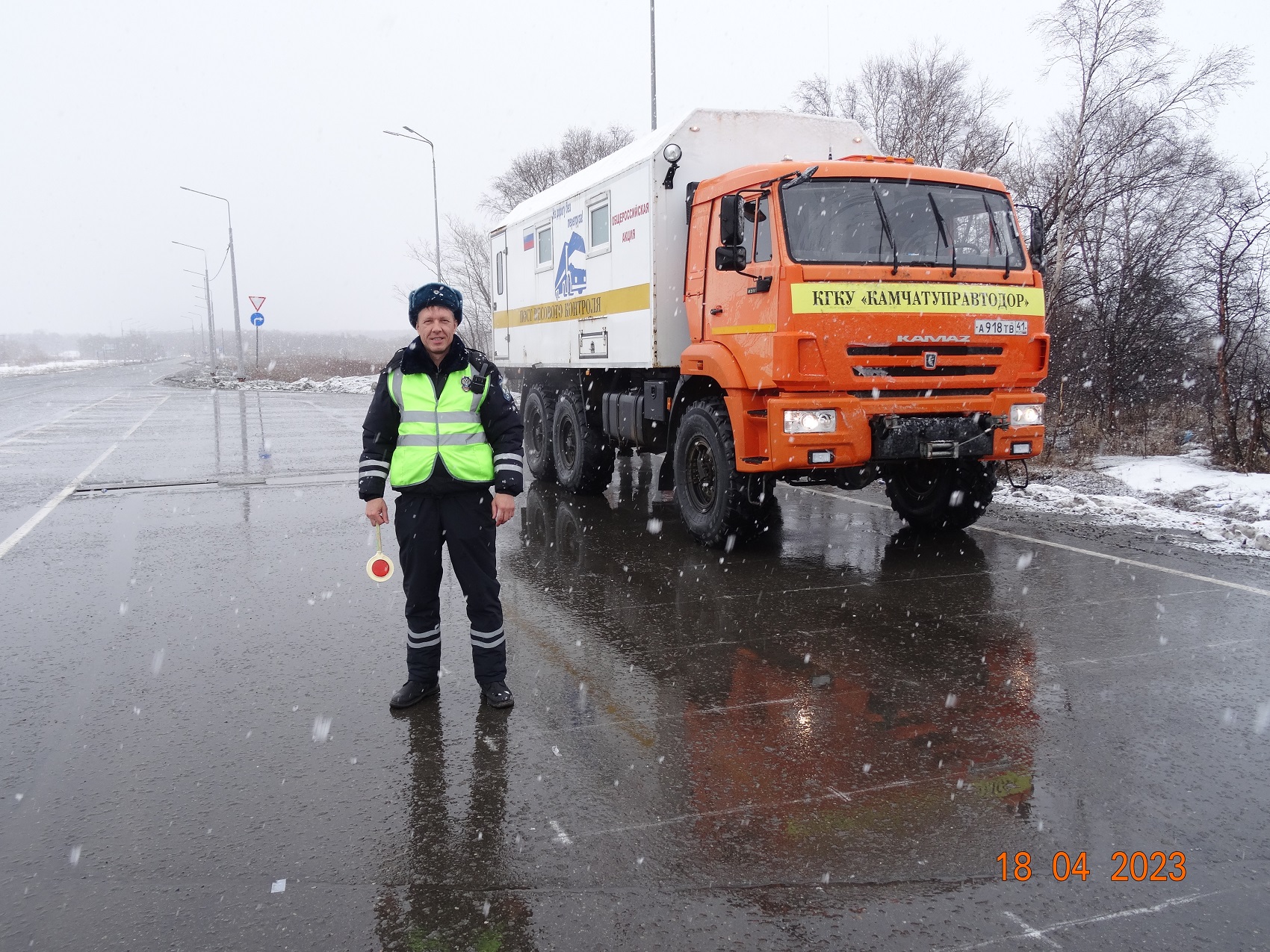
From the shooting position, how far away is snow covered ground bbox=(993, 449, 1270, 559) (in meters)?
7.74

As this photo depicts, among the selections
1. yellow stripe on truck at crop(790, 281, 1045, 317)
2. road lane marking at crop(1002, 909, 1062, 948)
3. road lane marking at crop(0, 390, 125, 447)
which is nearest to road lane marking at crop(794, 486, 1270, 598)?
yellow stripe on truck at crop(790, 281, 1045, 317)

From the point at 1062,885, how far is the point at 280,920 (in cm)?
232

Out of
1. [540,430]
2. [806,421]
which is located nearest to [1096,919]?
[806,421]

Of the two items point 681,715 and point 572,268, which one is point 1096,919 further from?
point 572,268

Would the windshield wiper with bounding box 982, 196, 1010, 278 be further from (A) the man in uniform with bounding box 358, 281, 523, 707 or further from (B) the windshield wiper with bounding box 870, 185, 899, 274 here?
(A) the man in uniform with bounding box 358, 281, 523, 707

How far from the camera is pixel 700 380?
8055 mm

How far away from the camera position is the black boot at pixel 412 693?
14.4ft

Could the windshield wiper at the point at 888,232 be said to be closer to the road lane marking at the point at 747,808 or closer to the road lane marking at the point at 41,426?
the road lane marking at the point at 747,808

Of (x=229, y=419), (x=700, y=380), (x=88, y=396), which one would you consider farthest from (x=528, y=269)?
(x=88, y=396)

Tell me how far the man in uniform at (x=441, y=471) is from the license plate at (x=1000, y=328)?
4065 mm

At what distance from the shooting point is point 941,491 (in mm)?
8312
